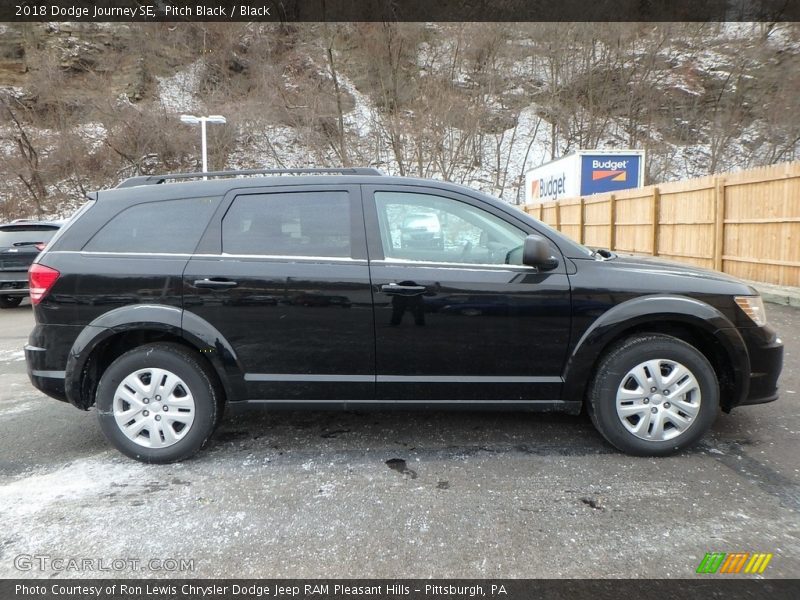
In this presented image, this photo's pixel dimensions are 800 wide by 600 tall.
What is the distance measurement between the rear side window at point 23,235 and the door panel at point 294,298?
8.33m

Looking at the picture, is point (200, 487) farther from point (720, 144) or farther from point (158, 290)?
point (720, 144)

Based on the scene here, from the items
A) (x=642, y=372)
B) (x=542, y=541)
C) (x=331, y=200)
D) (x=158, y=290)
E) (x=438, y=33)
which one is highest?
(x=438, y=33)

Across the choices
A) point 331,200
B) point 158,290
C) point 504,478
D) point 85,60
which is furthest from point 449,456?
point 85,60

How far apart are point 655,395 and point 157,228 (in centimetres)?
336

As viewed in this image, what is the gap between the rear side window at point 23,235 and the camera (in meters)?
9.55

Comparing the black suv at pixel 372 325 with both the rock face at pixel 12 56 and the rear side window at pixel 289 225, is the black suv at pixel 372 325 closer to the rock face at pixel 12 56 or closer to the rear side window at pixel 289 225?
the rear side window at pixel 289 225

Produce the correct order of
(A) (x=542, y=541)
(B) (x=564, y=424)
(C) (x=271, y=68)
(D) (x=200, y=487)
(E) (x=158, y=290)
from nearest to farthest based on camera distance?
(A) (x=542, y=541) → (D) (x=200, y=487) → (E) (x=158, y=290) → (B) (x=564, y=424) → (C) (x=271, y=68)

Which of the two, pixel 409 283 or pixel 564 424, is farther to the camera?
pixel 564 424

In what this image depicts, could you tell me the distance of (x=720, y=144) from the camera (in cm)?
3497

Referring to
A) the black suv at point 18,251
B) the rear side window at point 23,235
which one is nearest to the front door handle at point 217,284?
the black suv at point 18,251

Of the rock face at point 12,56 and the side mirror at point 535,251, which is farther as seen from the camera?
the rock face at point 12,56

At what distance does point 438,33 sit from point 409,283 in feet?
131

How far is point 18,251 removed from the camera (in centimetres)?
950

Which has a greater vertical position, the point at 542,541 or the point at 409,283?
the point at 409,283
